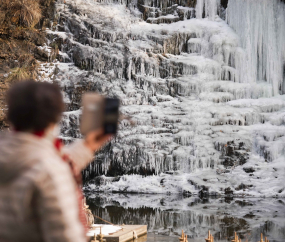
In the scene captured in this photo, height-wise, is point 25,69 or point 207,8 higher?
point 207,8

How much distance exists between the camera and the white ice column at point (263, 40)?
19422mm

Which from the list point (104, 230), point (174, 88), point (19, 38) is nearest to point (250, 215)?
point (104, 230)

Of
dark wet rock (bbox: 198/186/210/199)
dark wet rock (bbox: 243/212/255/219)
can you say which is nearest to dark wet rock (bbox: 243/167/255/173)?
dark wet rock (bbox: 198/186/210/199)

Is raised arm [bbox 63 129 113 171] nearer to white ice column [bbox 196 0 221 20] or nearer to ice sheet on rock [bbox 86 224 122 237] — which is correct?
ice sheet on rock [bbox 86 224 122 237]

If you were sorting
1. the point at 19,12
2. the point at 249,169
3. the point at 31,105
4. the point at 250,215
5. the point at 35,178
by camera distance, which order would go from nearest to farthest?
1. the point at 35,178
2. the point at 31,105
3. the point at 250,215
4. the point at 249,169
5. the point at 19,12

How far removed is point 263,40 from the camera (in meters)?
19.8

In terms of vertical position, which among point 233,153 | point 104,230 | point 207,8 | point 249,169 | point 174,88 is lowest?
point 104,230

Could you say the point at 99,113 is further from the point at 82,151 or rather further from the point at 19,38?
the point at 19,38

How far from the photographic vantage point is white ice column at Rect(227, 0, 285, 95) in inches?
765

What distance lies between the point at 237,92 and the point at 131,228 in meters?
13.0

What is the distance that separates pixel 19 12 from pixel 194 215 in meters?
14.1

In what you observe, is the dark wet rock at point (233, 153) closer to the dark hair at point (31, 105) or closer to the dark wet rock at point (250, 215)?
the dark wet rock at point (250, 215)

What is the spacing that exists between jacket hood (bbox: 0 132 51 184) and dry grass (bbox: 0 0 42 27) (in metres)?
19.2

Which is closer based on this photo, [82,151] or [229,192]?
[82,151]
